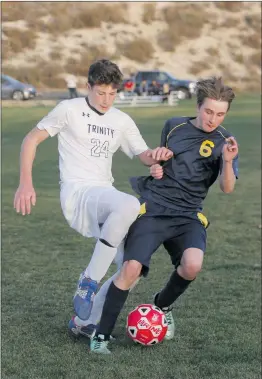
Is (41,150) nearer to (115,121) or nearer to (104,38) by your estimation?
(115,121)

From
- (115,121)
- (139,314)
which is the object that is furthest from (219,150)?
(139,314)

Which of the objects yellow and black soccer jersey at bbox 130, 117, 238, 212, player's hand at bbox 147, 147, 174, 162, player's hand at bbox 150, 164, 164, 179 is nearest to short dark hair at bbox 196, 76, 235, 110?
yellow and black soccer jersey at bbox 130, 117, 238, 212

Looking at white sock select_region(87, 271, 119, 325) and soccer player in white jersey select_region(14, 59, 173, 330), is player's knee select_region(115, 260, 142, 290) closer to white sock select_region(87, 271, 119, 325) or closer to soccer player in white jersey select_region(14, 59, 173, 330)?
soccer player in white jersey select_region(14, 59, 173, 330)

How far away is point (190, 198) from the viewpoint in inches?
203

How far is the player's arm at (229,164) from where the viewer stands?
16.0 feet

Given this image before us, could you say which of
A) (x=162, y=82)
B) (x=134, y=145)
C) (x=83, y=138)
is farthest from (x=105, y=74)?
(x=162, y=82)

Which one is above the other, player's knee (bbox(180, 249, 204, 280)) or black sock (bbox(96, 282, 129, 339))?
player's knee (bbox(180, 249, 204, 280))

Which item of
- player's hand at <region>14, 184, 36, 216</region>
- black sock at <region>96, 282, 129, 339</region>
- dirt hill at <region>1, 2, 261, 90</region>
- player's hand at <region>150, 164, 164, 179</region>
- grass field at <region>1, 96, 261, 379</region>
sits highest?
dirt hill at <region>1, 2, 261, 90</region>

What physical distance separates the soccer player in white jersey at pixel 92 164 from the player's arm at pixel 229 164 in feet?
1.16

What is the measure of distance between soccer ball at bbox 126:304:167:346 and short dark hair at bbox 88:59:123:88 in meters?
1.53

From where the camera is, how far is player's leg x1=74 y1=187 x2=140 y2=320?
4855mm

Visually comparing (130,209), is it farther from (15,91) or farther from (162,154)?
(15,91)

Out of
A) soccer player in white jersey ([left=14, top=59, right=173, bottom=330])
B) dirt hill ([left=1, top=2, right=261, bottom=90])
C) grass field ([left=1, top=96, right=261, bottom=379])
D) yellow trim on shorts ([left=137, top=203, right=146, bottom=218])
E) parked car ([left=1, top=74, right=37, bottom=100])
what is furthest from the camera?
dirt hill ([left=1, top=2, right=261, bottom=90])

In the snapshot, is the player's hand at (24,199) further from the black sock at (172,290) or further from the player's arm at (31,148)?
the black sock at (172,290)
